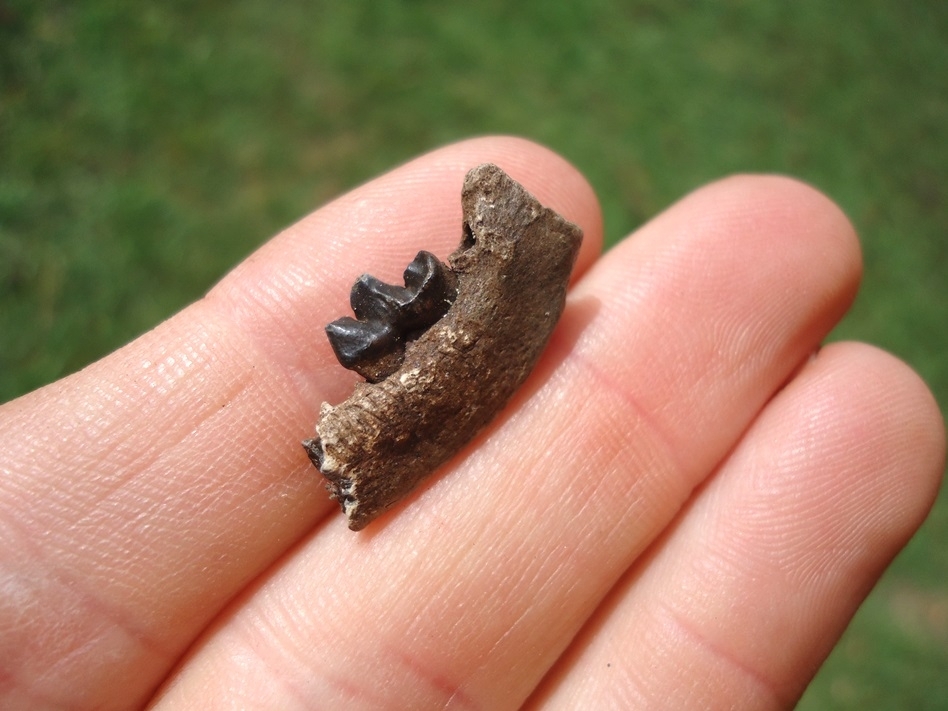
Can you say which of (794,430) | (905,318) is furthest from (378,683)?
(905,318)

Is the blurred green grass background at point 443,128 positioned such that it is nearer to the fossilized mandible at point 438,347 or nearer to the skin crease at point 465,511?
the skin crease at point 465,511

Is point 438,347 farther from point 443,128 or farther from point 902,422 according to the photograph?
point 443,128

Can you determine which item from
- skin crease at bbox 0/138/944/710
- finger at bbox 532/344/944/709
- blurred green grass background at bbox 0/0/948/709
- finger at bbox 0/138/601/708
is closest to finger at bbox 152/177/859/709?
skin crease at bbox 0/138/944/710

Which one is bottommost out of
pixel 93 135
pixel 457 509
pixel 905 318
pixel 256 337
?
pixel 905 318

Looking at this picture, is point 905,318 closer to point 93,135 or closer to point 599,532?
point 599,532

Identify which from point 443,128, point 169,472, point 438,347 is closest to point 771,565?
point 438,347

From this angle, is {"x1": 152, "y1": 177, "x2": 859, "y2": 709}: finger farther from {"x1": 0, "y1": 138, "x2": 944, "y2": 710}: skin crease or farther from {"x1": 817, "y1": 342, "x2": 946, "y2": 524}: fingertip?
{"x1": 817, "y1": 342, "x2": 946, "y2": 524}: fingertip
